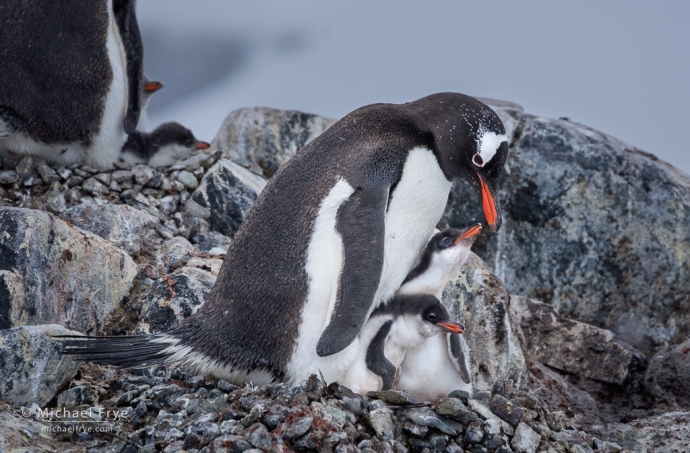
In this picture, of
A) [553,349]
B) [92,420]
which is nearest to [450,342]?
[92,420]

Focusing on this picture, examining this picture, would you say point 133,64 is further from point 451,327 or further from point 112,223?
point 451,327

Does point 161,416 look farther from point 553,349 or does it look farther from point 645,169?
point 645,169

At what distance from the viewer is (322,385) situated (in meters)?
2.99

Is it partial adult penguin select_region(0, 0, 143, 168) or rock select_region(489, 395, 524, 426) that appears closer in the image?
rock select_region(489, 395, 524, 426)

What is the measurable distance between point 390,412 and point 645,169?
13.7 ft

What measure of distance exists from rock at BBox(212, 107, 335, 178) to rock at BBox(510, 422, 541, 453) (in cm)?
424

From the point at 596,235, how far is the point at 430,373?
11.1ft

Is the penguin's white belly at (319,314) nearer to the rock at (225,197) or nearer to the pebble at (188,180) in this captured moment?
the rock at (225,197)

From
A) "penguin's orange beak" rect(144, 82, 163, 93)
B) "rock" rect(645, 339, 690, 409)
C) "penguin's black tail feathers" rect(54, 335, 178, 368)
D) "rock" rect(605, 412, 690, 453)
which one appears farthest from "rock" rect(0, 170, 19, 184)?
"rock" rect(645, 339, 690, 409)

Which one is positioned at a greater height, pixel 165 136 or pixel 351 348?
pixel 165 136

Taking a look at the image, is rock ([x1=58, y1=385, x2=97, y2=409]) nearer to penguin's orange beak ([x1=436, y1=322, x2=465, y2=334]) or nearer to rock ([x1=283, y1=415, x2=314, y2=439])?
rock ([x1=283, y1=415, x2=314, y2=439])

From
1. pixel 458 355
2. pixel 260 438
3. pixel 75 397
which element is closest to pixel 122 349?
pixel 75 397

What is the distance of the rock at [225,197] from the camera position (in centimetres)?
580

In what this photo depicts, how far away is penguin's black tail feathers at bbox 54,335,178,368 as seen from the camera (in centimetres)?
321
